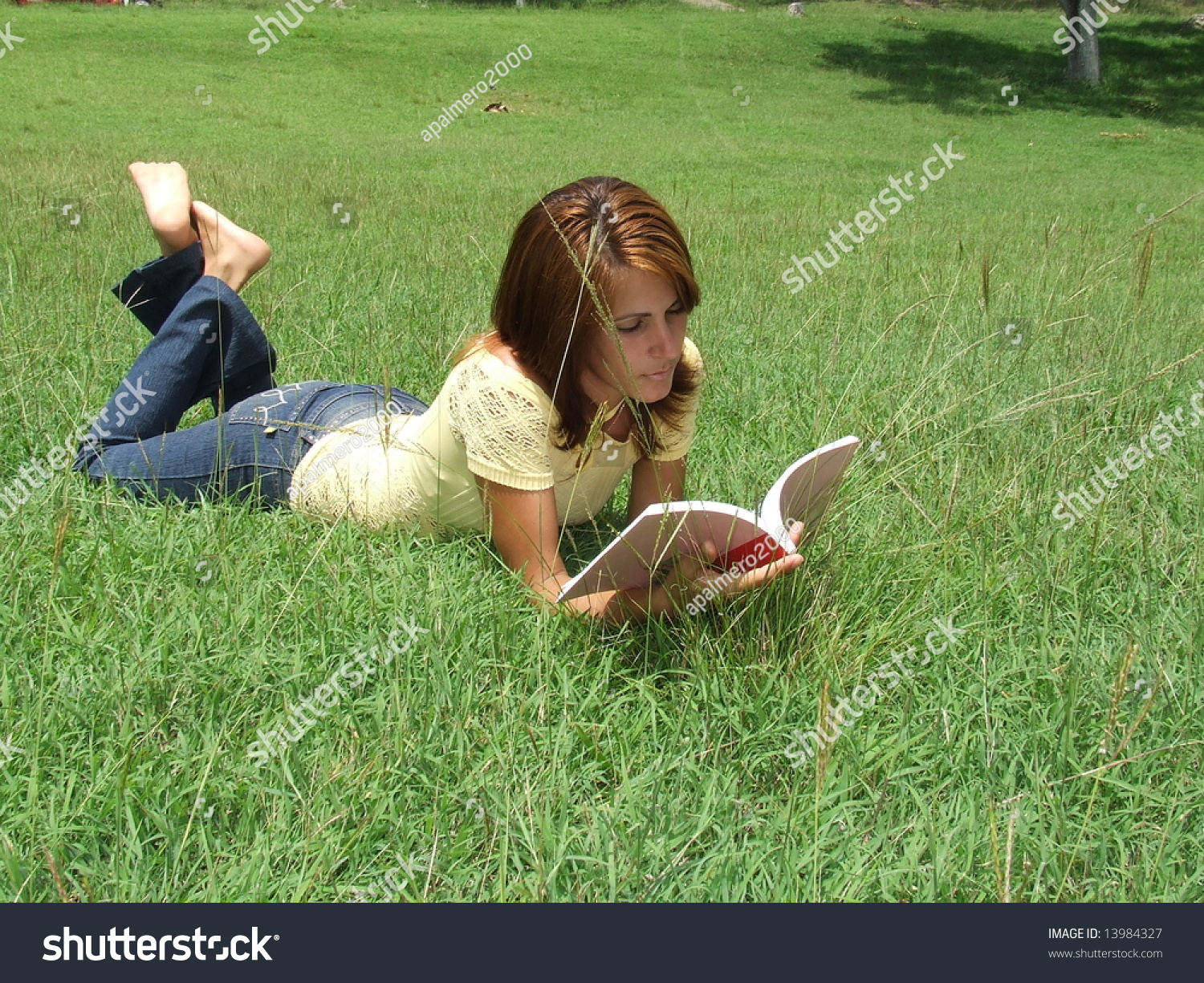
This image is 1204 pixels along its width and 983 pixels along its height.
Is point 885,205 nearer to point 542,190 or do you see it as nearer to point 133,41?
point 542,190

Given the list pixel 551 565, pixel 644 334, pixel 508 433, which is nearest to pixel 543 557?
pixel 551 565

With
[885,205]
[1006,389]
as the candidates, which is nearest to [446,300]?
[1006,389]

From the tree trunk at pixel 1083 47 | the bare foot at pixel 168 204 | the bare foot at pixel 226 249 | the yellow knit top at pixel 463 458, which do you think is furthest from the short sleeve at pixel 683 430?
the tree trunk at pixel 1083 47

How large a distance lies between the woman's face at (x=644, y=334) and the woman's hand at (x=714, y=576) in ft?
1.10

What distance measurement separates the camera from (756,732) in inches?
74.9

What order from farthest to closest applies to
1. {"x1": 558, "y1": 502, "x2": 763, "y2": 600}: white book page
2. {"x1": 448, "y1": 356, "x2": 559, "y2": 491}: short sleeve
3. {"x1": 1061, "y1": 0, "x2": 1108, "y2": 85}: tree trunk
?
{"x1": 1061, "y1": 0, "x2": 1108, "y2": 85}: tree trunk → {"x1": 448, "y1": 356, "x2": 559, "y2": 491}: short sleeve → {"x1": 558, "y1": 502, "x2": 763, "y2": 600}: white book page

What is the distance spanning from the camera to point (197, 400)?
9.91 feet

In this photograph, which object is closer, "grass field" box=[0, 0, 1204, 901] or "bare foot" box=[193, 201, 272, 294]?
"grass field" box=[0, 0, 1204, 901]

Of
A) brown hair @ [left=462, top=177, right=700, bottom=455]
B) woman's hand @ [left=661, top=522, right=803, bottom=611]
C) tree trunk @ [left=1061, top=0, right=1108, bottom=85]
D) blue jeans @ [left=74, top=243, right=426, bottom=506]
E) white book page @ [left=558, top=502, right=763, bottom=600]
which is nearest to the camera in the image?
white book page @ [left=558, top=502, right=763, bottom=600]

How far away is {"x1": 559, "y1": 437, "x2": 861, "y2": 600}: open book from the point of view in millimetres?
1853

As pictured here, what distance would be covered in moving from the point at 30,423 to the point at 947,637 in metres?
2.47

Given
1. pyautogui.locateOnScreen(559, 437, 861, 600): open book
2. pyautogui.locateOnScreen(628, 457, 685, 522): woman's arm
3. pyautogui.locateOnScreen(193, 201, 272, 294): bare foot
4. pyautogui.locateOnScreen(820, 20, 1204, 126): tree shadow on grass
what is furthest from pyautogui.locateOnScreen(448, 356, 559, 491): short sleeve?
pyautogui.locateOnScreen(820, 20, 1204, 126): tree shadow on grass

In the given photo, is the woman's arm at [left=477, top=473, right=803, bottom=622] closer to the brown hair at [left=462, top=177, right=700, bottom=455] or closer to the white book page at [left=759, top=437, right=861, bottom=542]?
the white book page at [left=759, top=437, right=861, bottom=542]

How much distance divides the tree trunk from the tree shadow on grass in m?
0.31
